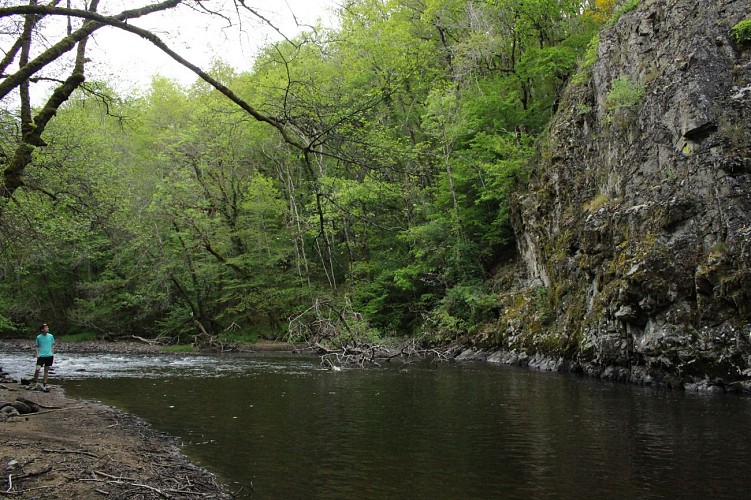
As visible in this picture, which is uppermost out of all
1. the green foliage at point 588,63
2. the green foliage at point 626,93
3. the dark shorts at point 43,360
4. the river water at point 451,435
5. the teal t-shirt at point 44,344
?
the green foliage at point 588,63

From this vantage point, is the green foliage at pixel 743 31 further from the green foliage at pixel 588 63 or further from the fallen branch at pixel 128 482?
the fallen branch at pixel 128 482

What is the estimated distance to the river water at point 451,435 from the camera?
694 cm

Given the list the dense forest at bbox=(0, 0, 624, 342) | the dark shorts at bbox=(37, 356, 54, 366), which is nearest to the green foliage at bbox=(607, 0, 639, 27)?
the dense forest at bbox=(0, 0, 624, 342)

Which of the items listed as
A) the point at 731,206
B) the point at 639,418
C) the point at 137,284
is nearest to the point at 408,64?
the point at 639,418

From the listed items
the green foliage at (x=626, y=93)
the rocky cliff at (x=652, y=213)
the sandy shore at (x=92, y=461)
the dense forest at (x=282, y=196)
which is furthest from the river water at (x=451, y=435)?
the green foliage at (x=626, y=93)

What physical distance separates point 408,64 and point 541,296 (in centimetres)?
1754

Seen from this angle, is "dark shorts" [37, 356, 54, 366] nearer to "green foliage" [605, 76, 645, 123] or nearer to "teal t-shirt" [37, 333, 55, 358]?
"teal t-shirt" [37, 333, 55, 358]

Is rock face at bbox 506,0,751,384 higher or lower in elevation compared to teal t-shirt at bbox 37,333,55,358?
higher

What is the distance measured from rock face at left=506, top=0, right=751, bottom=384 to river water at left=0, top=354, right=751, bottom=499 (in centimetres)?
185

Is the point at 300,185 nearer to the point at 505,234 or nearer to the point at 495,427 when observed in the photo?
the point at 505,234

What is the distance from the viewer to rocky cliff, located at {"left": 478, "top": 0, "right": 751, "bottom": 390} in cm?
1470

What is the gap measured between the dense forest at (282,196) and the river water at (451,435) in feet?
12.0

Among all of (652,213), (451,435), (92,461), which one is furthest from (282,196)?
(92,461)

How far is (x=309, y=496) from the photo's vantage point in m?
6.57
